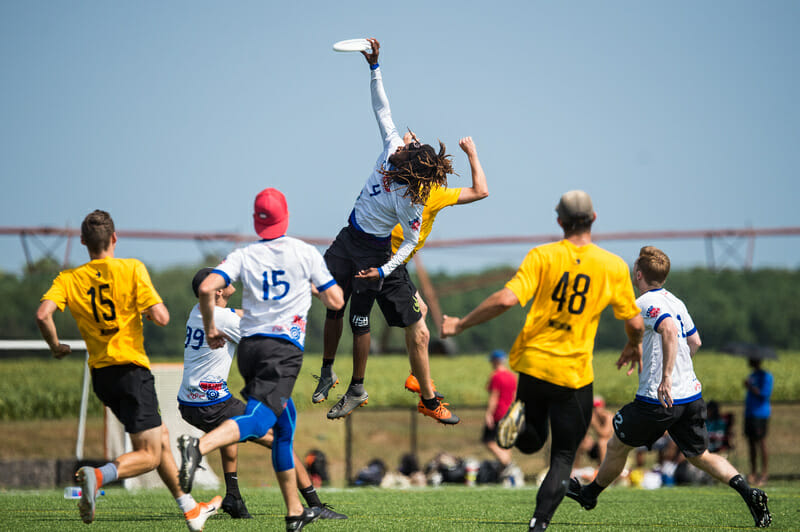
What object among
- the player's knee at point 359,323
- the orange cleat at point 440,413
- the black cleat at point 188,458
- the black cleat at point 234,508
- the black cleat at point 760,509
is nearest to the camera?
the black cleat at point 188,458

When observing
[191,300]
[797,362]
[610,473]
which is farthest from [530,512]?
[797,362]

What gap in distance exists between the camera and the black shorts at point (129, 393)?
6133 mm

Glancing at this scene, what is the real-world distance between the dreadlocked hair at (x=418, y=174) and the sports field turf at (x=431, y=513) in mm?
2901

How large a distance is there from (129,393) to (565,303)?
3274 mm

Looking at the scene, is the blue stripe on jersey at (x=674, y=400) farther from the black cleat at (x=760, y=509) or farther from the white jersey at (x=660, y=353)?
the black cleat at (x=760, y=509)

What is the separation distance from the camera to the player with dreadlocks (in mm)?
7438

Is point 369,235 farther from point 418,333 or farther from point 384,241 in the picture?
point 418,333

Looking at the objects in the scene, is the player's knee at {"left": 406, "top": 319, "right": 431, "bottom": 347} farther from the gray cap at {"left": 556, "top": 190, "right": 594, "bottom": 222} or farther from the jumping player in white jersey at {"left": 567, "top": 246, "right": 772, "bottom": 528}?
the gray cap at {"left": 556, "top": 190, "right": 594, "bottom": 222}

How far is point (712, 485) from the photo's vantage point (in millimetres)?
14461

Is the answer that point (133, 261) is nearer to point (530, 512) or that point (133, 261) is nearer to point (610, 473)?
point (610, 473)

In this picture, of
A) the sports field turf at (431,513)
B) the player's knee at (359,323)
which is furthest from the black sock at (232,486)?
the player's knee at (359,323)

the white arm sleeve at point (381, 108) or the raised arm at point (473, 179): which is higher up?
the white arm sleeve at point (381, 108)

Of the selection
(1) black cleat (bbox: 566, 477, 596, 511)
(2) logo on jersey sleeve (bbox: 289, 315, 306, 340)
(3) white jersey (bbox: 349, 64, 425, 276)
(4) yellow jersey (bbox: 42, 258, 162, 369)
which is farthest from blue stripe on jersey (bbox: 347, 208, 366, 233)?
(1) black cleat (bbox: 566, 477, 596, 511)

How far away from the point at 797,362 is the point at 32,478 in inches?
998
